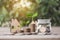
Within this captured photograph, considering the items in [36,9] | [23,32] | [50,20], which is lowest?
[23,32]

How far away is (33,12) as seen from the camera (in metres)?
1.57

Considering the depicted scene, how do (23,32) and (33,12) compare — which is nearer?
(23,32)

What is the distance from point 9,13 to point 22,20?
0.14m

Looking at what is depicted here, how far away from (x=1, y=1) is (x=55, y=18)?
1.77ft

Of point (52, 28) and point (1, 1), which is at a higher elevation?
point (1, 1)

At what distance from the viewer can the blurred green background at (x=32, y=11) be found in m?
1.56

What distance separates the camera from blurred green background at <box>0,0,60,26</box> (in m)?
1.56

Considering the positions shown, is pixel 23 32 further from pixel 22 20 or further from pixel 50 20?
pixel 50 20

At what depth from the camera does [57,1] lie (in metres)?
1.56

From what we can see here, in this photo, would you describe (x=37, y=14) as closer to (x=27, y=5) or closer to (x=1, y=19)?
(x=27, y=5)

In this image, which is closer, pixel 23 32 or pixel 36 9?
pixel 23 32

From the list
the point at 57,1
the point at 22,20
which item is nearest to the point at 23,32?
the point at 22,20

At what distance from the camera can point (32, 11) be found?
157 cm

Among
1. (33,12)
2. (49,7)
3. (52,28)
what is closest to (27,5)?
(33,12)
